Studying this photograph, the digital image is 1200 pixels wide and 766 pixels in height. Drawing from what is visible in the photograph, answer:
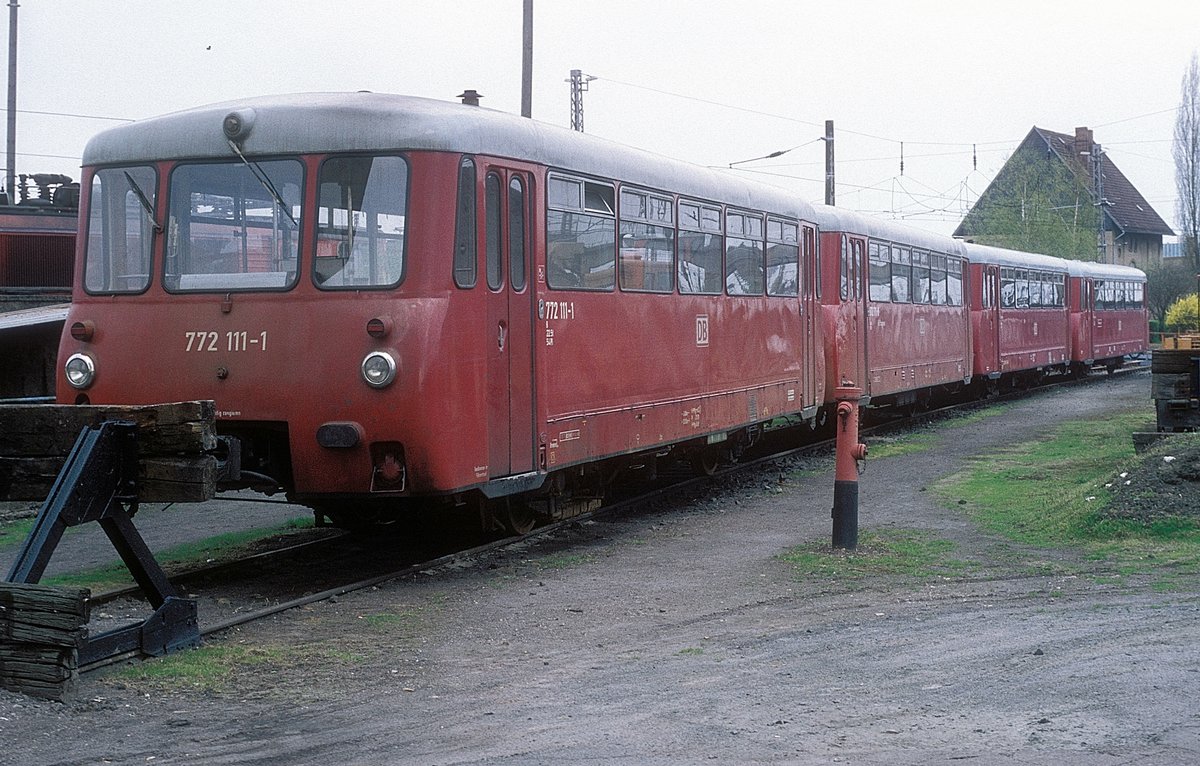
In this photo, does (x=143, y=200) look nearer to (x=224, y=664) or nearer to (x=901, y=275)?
(x=224, y=664)

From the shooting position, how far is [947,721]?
222 inches

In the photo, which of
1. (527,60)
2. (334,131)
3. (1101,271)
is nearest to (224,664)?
(334,131)

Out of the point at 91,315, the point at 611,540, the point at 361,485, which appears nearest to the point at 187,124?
the point at 91,315

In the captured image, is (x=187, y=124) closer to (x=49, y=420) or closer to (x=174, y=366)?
(x=174, y=366)

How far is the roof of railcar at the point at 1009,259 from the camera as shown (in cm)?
2831

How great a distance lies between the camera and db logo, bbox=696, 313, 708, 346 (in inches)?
519

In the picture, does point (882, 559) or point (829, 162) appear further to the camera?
point (829, 162)

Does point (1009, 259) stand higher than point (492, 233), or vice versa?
point (1009, 259)

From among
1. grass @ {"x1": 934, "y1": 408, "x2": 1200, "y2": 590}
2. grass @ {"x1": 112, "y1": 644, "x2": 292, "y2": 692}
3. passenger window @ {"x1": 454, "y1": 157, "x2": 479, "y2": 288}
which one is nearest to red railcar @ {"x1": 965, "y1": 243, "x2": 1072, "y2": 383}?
grass @ {"x1": 934, "y1": 408, "x2": 1200, "y2": 590}

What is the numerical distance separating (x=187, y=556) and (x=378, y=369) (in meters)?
2.84

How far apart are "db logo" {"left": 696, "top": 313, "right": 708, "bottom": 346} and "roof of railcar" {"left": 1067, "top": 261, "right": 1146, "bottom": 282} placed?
25.2 meters

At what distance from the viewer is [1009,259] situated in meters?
30.7

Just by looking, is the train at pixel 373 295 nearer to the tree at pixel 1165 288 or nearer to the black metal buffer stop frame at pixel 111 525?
the black metal buffer stop frame at pixel 111 525

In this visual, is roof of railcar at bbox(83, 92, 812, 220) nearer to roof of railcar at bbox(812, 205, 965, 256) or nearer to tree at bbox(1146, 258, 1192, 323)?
roof of railcar at bbox(812, 205, 965, 256)
